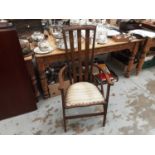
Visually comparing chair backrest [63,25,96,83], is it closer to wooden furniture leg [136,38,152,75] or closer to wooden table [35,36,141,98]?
wooden table [35,36,141,98]

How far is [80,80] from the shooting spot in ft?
5.68

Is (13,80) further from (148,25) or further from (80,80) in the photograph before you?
(148,25)

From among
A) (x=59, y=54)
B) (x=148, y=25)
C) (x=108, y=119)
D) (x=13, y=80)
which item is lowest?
(x=108, y=119)

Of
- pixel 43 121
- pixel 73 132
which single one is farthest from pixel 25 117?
pixel 73 132

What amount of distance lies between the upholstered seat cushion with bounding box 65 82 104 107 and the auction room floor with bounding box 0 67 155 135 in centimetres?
41

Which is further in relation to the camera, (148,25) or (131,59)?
(148,25)

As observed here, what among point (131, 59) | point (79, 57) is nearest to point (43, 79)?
point (79, 57)

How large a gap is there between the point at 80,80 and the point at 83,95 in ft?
0.90

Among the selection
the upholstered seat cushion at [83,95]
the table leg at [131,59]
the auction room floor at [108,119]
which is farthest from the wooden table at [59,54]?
the upholstered seat cushion at [83,95]

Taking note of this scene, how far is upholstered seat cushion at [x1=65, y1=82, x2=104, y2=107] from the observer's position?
142 cm

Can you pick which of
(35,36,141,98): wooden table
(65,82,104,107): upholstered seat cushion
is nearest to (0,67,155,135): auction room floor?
(35,36,141,98): wooden table

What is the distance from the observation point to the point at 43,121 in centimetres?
175

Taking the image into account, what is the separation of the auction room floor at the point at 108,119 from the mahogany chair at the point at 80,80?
0.15 m

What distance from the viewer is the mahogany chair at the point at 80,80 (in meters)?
1.41
